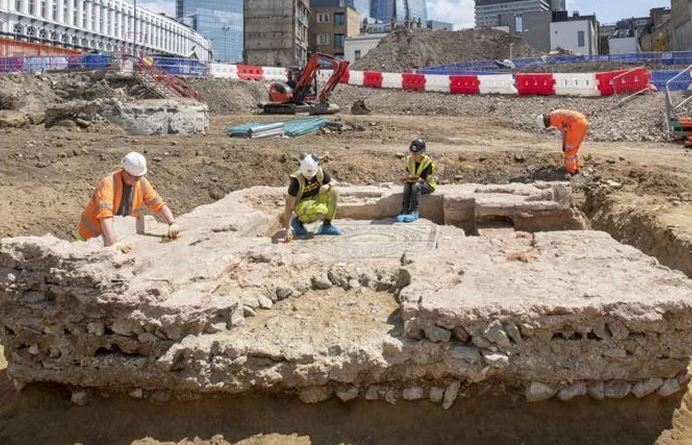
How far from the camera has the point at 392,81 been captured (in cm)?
3098

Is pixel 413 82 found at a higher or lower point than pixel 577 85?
higher

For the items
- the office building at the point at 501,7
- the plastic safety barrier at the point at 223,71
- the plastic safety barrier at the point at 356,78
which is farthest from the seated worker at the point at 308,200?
the office building at the point at 501,7

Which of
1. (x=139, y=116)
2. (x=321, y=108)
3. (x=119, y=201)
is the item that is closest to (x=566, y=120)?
(x=119, y=201)

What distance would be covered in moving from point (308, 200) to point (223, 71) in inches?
1067

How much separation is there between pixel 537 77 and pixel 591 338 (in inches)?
926

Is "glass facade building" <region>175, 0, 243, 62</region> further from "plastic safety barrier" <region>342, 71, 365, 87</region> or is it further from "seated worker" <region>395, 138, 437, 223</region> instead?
"seated worker" <region>395, 138, 437, 223</region>

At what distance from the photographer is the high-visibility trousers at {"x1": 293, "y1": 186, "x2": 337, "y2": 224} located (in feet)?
22.4

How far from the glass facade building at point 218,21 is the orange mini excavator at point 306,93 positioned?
292 ft

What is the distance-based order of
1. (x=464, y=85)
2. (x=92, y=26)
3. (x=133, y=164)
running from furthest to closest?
1. (x=92, y=26)
2. (x=464, y=85)
3. (x=133, y=164)

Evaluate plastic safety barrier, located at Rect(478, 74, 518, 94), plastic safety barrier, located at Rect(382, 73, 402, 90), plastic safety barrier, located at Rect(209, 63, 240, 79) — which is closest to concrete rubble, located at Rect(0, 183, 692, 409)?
plastic safety barrier, located at Rect(478, 74, 518, 94)

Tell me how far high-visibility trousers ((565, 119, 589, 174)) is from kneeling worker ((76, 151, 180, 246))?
25.6 feet

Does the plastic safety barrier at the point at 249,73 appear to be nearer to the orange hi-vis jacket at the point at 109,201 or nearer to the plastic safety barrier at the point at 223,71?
the plastic safety barrier at the point at 223,71

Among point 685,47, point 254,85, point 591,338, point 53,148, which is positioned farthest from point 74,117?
point 685,47

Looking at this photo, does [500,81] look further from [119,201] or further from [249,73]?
[119,201]
